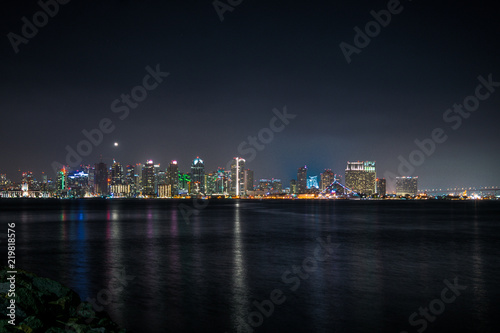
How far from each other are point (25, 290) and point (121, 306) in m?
4.78

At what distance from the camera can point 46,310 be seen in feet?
36.7

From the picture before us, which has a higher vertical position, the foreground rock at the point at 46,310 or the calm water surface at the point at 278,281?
the foreground rock at the point at 46,310

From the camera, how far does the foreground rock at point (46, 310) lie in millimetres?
9805

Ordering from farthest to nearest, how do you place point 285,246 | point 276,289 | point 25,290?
1. point 285,246
2. point 276,289
3. point 25,290

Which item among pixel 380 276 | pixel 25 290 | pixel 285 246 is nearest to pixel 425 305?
pixel 380 276

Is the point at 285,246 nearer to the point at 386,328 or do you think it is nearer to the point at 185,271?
the point at 185,271

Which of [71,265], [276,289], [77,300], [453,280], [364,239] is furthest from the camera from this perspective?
[364,239]

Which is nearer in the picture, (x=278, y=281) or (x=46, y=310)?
(x=46, y=310)

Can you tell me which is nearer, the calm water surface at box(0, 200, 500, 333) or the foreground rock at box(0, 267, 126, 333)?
the foreground rock at box(0, 267, 126, 333)

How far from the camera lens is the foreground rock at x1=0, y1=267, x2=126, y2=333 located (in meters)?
9.80

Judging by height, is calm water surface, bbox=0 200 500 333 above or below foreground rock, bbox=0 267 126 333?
below

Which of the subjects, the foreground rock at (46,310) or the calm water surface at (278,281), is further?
the calm water surface at (278,281)

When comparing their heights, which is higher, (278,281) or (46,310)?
(46,310)

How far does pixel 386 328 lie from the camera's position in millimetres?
13164
